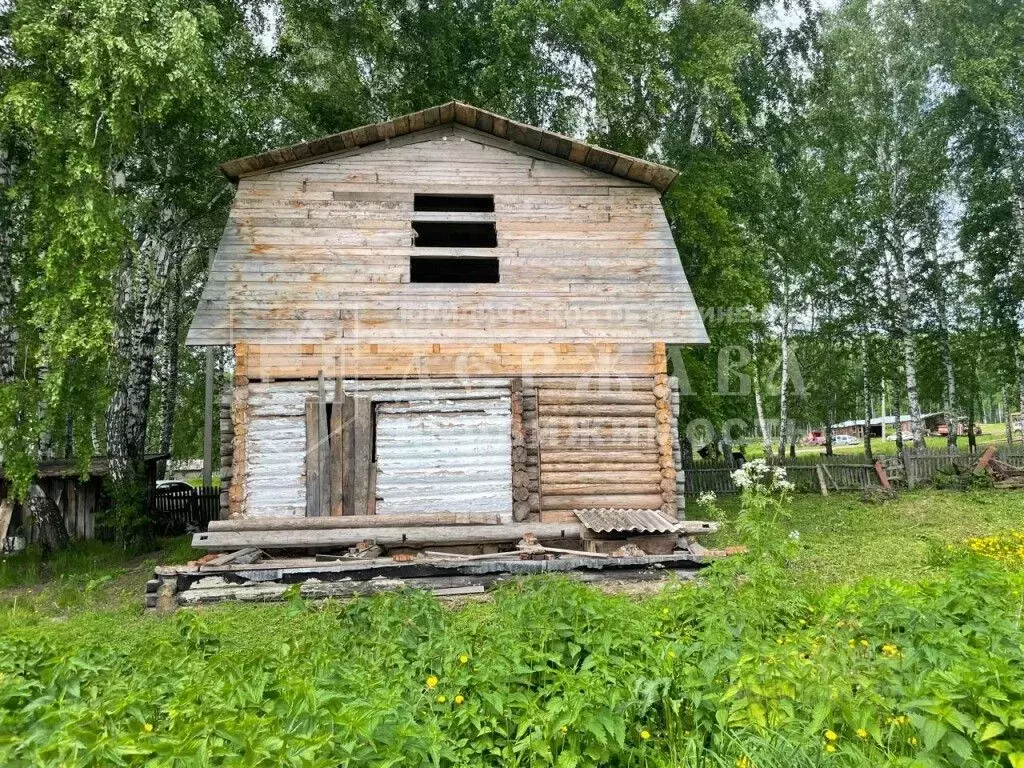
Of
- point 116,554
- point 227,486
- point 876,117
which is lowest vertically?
point 116,554

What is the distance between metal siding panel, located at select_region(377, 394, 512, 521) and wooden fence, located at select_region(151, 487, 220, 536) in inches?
375

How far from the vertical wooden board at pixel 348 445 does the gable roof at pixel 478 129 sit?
484cm

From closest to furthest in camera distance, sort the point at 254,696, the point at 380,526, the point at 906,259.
Answer: the point at 254,696 → the point at 380,526 → the point at 906,259

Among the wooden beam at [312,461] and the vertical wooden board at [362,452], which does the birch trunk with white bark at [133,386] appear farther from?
the vertical wooden board at [362,452]

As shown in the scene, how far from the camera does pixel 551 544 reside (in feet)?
36.6

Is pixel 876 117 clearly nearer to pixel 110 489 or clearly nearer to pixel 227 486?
pixel 227 486

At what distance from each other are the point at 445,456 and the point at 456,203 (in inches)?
240

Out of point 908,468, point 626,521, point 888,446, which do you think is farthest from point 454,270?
point 888,446

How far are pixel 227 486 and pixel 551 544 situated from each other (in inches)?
225

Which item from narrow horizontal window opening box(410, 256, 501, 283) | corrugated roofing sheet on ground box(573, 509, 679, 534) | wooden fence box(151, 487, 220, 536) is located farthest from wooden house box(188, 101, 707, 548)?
wooden fence box(151, 487, 220, 536)

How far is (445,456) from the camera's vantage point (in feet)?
37.8

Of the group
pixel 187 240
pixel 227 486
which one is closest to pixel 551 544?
pixel 227 486

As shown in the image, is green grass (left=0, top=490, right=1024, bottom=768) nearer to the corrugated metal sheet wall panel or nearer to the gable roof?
the corrugated metal sheet wall panel

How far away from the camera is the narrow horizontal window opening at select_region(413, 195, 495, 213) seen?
13000 mm
